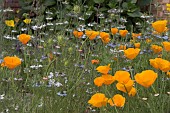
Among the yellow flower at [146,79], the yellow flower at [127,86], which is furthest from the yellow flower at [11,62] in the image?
the yellow flower at [146,79]

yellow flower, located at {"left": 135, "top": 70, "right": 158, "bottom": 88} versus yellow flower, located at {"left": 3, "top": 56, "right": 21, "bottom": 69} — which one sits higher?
yellow flower, located at {"left": 135, "top": 70, "right": 158, "bottom": 88}

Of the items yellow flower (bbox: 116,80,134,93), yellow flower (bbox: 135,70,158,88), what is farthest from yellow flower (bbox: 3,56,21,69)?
yellow flower (bbox: 135,70,158,88)

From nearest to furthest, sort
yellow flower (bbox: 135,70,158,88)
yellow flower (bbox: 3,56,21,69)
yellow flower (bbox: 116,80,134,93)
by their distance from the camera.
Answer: yellow flower (bbox: 135,70,158,88) < yellow flower (bbox: 116,80,134,93) < yellow flower (bbox: 3,56,21,69)

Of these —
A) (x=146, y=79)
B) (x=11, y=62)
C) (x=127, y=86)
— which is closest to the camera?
(x=146, y=79)

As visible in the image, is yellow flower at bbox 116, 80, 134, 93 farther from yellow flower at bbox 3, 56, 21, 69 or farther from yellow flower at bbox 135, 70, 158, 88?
yellow flower at bbox 3, 56, 21, 69

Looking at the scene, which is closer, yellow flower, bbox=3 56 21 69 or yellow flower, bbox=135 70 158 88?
yellow flower, bbox=135 70 158 88

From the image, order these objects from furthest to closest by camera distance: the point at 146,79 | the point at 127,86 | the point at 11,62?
the point at 11,62 < the point at 127,86 < the point at 146,79

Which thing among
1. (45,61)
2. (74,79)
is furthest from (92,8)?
(74,79)

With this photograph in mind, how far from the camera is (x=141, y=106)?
2.44 metres

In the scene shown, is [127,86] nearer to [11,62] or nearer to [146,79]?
[146,79]

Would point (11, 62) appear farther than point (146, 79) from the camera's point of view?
Yes

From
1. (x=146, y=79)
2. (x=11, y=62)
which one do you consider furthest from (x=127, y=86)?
(x=11, y=62)

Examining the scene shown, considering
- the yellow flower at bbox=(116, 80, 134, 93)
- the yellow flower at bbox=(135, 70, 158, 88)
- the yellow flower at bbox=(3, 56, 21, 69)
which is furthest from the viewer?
the yellow flower at bbox=(3, 56, 21, 69)

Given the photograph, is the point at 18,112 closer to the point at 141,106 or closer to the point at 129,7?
the point at 141,106
